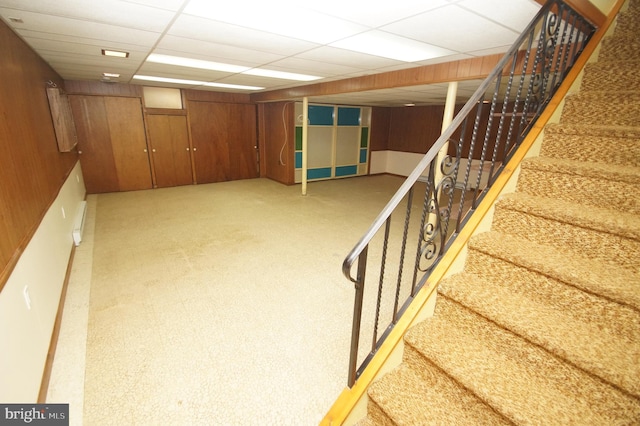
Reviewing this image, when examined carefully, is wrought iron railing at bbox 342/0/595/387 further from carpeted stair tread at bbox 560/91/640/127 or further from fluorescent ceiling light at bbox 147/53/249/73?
fluorescent ceiling light at bbox 147/53/249/73

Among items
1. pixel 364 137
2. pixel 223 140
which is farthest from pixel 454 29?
pixel 364 137

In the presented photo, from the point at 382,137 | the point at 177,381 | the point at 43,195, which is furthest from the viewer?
the point at 382,137

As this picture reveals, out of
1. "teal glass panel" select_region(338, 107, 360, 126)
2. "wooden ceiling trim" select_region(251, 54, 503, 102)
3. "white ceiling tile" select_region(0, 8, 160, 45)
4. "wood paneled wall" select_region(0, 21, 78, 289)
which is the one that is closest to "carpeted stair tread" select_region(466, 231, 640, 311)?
"wooden ceiling trim" select_region(251, 54, 503, 102)

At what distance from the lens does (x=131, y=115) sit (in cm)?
630

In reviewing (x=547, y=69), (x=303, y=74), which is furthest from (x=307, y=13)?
(x=303, y=74)

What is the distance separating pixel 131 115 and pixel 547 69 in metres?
7.23

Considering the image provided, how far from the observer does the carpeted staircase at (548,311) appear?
3.53 ft

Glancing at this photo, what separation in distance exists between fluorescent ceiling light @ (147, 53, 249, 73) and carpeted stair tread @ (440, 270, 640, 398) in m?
3.70

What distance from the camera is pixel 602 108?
6.13ft

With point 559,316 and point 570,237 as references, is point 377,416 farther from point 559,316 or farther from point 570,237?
point 570,237

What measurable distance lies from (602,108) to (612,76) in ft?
1.07

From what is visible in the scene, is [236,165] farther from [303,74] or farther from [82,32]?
[82,32]

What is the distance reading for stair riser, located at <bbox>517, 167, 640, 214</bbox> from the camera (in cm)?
145

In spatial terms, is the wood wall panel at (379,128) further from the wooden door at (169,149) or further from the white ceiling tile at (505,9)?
the white ceiling tile at (505,9)
